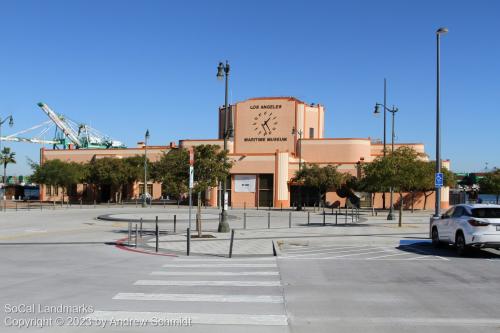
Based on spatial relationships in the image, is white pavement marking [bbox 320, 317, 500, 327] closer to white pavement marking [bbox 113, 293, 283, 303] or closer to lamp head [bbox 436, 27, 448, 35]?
white pavement marking [bbox 113, 293, 283, 303]

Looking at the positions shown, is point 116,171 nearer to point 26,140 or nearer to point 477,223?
point 477,223

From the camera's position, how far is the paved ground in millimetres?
7906

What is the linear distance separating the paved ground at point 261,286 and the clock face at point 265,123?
5284 cm

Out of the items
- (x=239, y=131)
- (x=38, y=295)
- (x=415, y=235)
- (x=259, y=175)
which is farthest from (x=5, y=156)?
(x=38, y=295)

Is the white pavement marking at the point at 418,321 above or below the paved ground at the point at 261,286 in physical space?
above

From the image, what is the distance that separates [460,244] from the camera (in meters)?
16.6

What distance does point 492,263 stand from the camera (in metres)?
14.8

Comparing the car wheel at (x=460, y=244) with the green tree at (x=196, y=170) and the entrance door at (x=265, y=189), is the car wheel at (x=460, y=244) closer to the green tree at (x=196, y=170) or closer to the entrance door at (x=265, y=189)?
the green tree at (x=196, y=170)

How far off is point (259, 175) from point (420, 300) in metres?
55.4

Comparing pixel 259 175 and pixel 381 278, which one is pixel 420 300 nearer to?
pixel 381 278

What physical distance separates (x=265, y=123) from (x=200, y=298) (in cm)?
6284

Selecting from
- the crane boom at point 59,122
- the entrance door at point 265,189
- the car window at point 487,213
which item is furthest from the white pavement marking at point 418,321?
the crane boom at point 59,122

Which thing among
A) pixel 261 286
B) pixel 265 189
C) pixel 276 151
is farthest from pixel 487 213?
pixel 265 189

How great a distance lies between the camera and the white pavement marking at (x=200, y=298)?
931 cm
